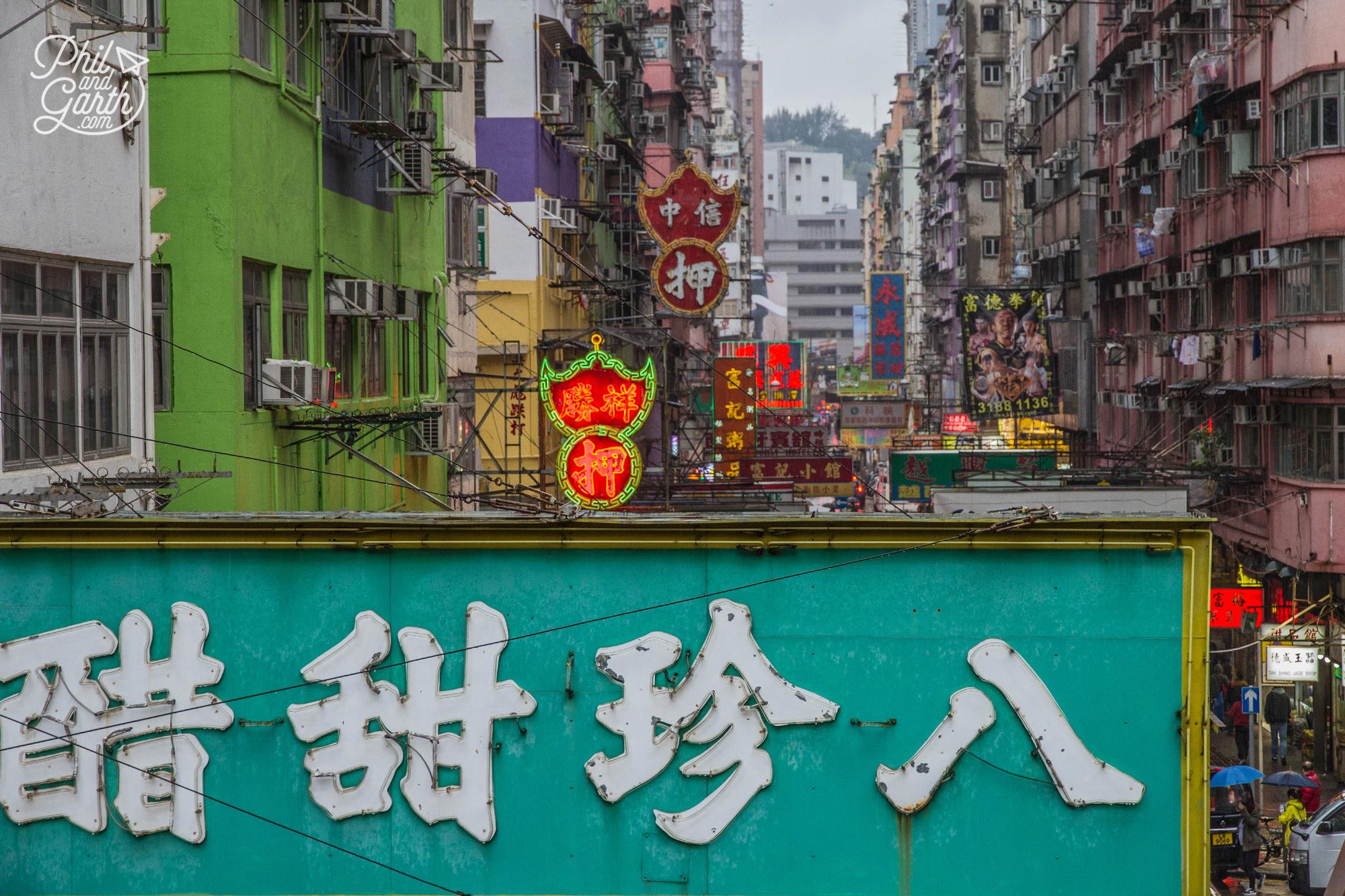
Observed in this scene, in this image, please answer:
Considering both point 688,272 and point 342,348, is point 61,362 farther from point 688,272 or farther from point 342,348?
point 688,272

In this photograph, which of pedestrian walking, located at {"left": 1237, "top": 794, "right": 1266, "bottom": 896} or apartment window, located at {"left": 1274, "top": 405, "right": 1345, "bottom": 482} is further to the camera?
apartment window, located at {"left": 1274, "top": 405, "right": 1345, "bottom": 482}

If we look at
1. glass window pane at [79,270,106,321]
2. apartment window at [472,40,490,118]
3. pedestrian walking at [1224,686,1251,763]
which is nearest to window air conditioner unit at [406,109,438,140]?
glass window pane at [79,270,106,321]

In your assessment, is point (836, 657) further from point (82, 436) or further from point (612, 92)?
point (612, 92)

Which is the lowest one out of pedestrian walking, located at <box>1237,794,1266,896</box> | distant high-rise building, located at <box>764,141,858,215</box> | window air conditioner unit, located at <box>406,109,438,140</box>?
pedestrian walking, located at <box>1237,794,1266,896</box>

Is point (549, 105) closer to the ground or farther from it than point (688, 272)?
farther from it

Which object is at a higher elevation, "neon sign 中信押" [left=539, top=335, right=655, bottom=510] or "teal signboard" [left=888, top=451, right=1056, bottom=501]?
"neon sign 中信押" [left=539, top=335, right=655, bottom=510]

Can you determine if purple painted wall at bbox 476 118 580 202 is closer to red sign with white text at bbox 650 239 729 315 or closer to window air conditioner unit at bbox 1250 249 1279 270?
red sign with white text at bbox 650 239 729 315

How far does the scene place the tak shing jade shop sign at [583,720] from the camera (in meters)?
7.55

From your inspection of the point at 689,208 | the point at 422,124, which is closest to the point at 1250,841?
the point at 422,124

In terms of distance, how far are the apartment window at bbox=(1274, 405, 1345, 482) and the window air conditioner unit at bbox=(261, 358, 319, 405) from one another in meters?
16.0

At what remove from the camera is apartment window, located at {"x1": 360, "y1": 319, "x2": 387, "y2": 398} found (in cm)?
1924

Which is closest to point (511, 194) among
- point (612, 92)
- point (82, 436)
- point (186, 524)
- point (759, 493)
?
point (759, 493)

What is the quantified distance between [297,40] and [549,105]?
705 inches

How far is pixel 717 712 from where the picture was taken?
25.1 feet
